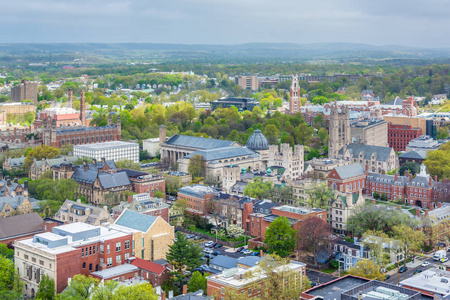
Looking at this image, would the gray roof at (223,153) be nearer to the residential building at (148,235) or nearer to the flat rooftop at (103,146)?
the flat rooftop at (103,146)

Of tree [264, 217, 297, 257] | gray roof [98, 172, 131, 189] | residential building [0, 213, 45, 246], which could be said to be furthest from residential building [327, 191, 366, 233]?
residential building [0, 213, 45, 246]

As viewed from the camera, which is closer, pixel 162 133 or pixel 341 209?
pixel 341 209

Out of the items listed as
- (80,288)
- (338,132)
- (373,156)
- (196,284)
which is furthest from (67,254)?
(338,132)

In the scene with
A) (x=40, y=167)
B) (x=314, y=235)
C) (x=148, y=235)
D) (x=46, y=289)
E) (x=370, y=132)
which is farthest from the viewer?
(x=370, y=132)

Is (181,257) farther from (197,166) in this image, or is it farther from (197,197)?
(197,166)

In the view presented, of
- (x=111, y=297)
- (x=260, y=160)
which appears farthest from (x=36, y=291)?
(x=260, y=160)

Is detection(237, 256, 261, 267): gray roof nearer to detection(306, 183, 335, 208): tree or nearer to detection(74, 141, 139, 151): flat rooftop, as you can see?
detection(306, 183, 335, 208): tree

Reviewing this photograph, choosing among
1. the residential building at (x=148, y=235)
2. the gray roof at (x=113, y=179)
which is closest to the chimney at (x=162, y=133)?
the gray roof at (x=113, y=179)

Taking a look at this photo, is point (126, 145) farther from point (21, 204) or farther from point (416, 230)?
point (416, 230)
